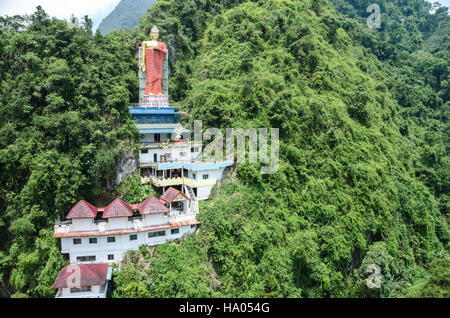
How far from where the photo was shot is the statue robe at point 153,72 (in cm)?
3089

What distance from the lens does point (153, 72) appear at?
102 ft

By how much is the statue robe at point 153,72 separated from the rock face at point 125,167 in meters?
9.58

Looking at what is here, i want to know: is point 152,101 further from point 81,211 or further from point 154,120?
point 81,211

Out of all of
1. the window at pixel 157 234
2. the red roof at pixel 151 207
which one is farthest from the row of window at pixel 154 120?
the window at pixel 157 234


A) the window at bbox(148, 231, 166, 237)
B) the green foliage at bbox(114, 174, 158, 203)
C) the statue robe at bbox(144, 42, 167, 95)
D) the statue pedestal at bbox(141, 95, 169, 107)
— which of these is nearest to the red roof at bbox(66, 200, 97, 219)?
the green foliage at bbox(114, 174, 158, 203)

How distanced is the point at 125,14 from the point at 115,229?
346ft

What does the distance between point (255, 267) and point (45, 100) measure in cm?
1858

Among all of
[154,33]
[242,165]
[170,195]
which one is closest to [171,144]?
[170,195]

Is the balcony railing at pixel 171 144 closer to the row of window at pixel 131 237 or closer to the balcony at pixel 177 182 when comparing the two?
the balcony at pixel 177 182

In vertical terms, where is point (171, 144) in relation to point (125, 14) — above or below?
below

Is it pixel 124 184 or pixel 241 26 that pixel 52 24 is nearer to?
pixel 124 184

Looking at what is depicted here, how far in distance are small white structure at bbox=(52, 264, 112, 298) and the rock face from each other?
656 centimetres

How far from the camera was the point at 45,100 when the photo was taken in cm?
2247

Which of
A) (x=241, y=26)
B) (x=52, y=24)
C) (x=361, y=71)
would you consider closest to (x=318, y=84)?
(x=241, y=26)
